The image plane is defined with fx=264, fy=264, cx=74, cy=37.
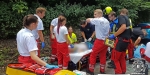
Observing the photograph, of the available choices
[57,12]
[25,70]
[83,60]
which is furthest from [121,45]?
[57,12]

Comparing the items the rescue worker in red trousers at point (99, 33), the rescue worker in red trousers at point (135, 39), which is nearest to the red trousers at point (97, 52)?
the rescue worker in red trousers at point (99, 33)

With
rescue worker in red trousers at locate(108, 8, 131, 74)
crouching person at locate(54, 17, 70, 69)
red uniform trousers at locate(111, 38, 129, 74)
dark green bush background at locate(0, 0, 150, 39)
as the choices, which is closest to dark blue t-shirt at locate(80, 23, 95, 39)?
crouching person at locate(54, 17, 70, 69)

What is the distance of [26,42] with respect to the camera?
409 centimetres

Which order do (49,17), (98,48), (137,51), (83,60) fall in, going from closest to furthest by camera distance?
(98,48) → (83,60) → (137,51) → (49,17)

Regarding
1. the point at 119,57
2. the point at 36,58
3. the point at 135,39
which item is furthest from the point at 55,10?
the point at 36,58

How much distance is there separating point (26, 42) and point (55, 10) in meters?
6.53

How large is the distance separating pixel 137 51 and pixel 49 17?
12.0 ft

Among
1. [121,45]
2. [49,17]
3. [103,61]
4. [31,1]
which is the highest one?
[31,1]

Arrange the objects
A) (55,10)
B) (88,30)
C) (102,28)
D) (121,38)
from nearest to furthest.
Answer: (121,38)
(102,28)
(88,30)
(55,10)

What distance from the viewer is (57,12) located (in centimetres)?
1031

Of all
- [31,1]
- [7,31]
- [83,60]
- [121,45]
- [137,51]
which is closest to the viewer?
[121,45]

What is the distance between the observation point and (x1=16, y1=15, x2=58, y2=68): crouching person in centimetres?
402

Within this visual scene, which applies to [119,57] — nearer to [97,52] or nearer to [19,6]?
[97,52]

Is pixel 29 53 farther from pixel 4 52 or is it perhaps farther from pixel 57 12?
pixel 57 12
